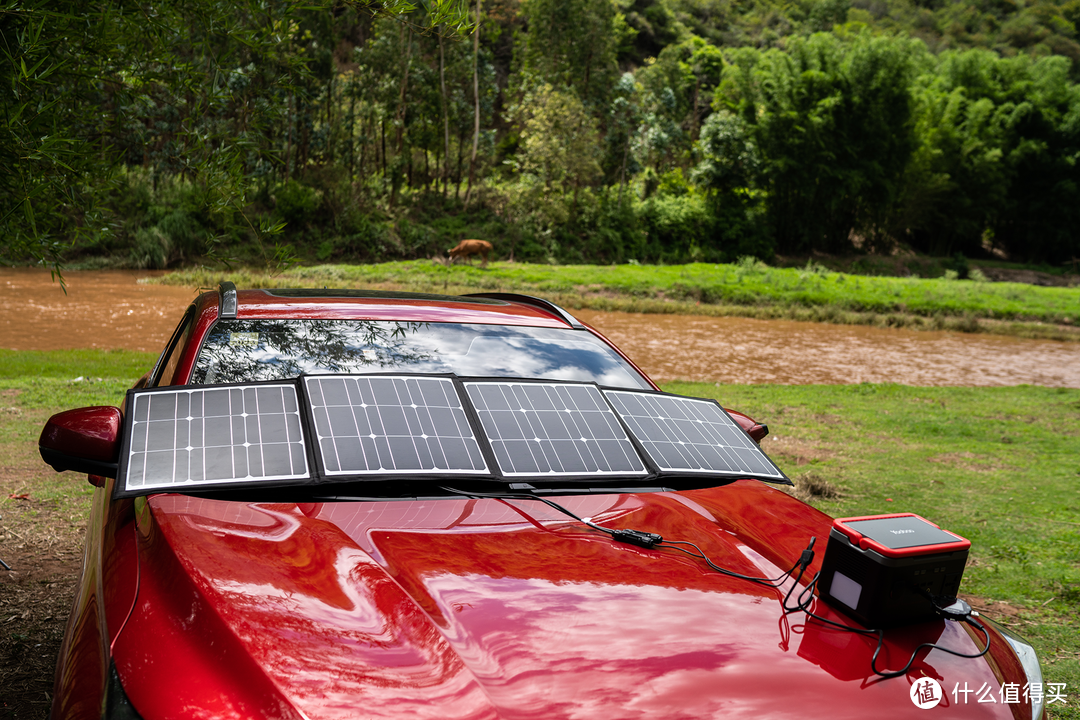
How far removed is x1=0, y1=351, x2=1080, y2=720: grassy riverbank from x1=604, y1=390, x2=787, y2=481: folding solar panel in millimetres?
1838

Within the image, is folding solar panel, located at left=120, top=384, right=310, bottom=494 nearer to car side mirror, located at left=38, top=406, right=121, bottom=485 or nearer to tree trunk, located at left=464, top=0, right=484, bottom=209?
→ car side mirror, located at left=38, top=406, right=121, bottom=485

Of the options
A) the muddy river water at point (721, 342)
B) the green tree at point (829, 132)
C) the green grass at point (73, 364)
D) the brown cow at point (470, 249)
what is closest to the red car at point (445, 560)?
the green grass at point (73, 364)

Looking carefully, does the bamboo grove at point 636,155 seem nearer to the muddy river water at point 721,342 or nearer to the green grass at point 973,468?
the muddy river water at point 721,342

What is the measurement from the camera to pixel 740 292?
1073 inches

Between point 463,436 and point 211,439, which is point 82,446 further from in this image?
point 463,436

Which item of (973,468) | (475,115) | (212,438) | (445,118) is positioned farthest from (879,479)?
(475,115)

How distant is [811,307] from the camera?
26.1 meters

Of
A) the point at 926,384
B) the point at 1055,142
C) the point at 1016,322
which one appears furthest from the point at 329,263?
the point at 1055,142

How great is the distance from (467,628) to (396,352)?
1.59m

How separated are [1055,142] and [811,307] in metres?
35.3

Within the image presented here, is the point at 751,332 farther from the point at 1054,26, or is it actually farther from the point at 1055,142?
the point at 1054,26

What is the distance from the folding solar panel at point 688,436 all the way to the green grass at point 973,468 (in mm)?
1850

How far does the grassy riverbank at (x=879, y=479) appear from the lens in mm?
3945

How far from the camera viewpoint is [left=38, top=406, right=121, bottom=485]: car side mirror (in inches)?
87.8
